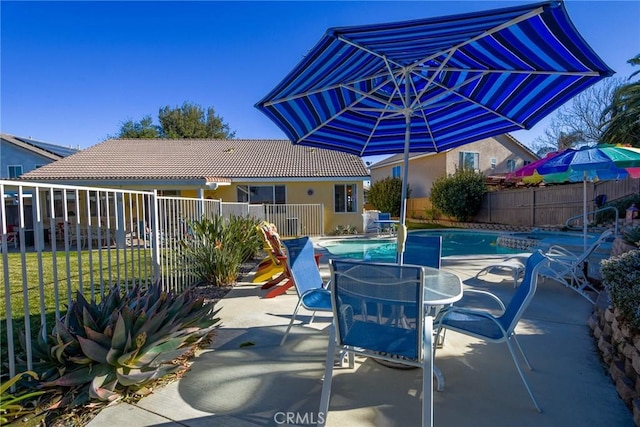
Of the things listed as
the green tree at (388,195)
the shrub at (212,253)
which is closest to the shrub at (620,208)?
the green tree at (388,195)

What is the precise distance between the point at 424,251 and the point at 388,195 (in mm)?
20342

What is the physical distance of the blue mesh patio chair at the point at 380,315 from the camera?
229 centimetres

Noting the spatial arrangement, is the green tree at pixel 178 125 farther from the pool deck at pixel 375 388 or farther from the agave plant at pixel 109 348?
the pool deck at pixel 375 388

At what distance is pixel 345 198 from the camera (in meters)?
17.9

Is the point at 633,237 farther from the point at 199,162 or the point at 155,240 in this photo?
the point at 199,162

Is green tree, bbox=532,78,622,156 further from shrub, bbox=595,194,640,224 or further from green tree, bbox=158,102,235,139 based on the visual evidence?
green tree, bbox=158,102,235,139

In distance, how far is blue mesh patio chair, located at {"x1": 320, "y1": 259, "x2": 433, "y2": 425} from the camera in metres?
2.29

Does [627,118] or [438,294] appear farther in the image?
[627,118]

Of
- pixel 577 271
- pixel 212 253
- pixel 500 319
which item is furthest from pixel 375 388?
pixel 577 271

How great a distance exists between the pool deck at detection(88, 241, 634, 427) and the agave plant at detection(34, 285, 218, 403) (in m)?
0.20

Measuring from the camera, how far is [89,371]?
110 inches

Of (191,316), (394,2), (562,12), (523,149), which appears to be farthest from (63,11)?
(523,149)

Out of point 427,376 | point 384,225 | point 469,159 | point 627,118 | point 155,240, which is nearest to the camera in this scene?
point 427,376

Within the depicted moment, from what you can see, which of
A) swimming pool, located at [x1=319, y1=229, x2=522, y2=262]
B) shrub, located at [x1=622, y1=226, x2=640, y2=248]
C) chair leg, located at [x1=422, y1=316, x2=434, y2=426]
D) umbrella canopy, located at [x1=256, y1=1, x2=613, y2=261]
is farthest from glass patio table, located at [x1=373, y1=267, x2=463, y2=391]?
swimming pool, located at [x1=319, y1=229, x2=522, y2=262]
